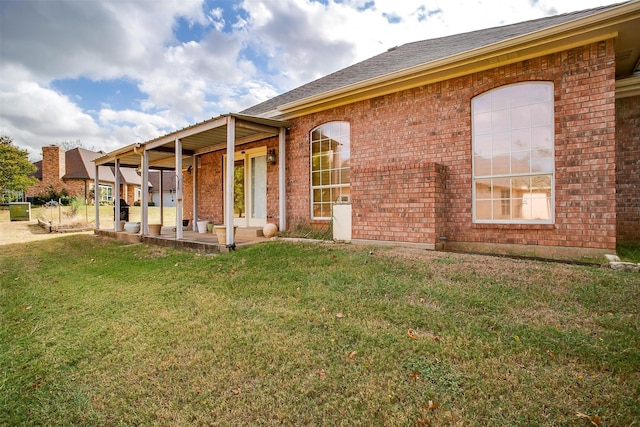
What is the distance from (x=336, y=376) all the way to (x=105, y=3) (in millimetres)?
10104

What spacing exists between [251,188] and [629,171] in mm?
9285

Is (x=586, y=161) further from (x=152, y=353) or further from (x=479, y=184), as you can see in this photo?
(x=152, y=353)

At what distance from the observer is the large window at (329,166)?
26.2ft

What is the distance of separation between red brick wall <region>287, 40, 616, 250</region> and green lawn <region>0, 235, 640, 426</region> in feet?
3.64

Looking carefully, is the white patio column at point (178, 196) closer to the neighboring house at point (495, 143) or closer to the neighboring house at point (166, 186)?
the neighboring house at point (495, 143)

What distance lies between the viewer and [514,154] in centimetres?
581

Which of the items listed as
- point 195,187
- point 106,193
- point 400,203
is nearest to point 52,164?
point 106,193

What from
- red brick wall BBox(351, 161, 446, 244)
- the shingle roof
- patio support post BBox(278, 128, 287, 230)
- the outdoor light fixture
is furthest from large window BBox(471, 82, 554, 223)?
the outdoor light fixture

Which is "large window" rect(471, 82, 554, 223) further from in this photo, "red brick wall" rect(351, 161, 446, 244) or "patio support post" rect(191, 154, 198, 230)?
"patio support post" rect(191, 154, 198, 230)

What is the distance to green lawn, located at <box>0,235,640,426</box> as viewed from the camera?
2121mm

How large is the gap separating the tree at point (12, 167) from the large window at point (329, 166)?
27.5 meters

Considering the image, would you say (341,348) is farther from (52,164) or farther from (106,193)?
(106,193)

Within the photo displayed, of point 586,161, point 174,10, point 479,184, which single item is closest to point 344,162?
point 479,184

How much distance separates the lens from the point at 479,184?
6.12 meters
